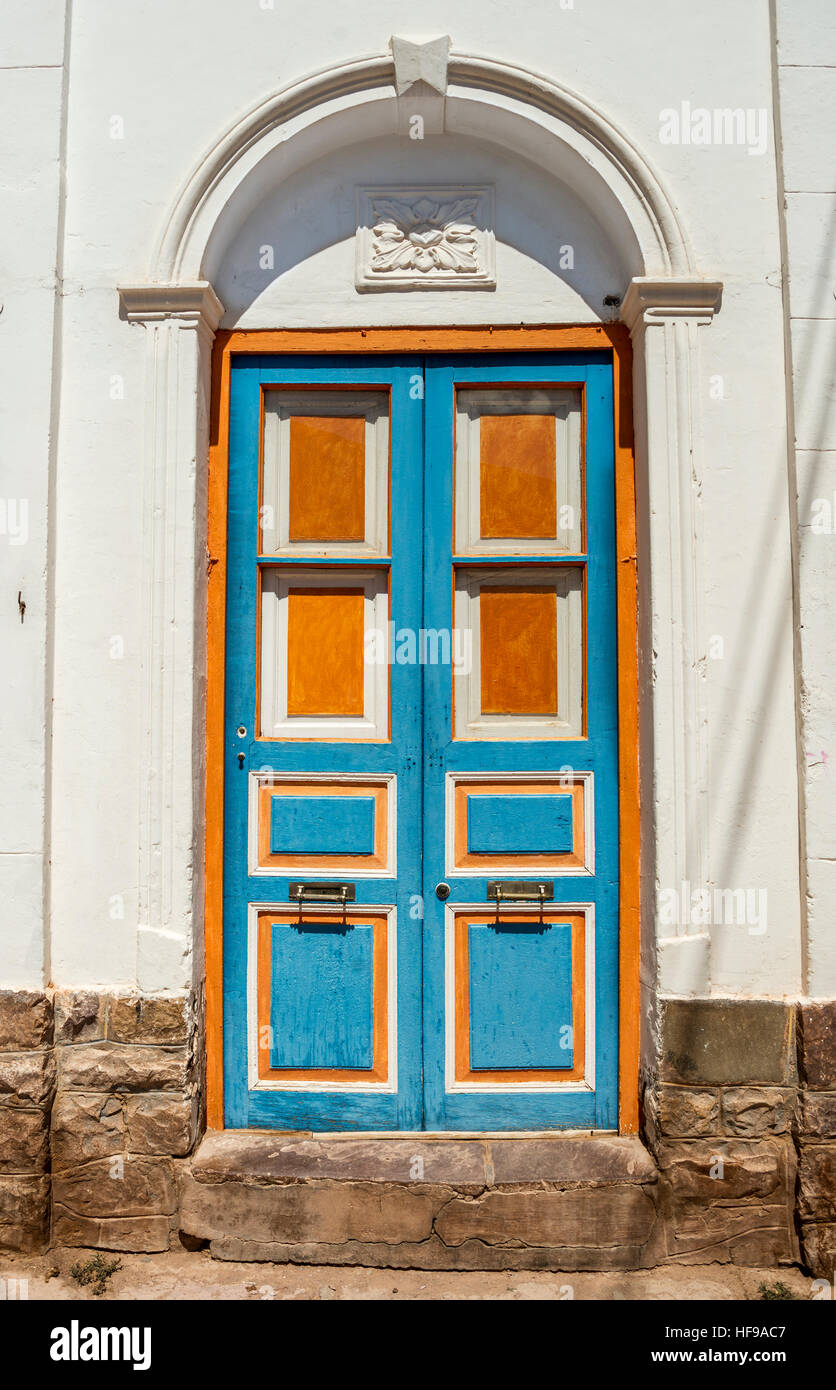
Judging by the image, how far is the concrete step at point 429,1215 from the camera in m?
3.01

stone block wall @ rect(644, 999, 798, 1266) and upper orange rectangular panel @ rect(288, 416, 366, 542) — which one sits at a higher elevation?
upper orange rectangular panel @ rect(288, 416, 366, 542)

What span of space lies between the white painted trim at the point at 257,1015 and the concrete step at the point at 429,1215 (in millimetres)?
292

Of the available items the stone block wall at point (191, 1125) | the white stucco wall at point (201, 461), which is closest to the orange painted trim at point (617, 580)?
the white stucco wall at point (201, 461)

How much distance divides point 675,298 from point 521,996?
258 cm

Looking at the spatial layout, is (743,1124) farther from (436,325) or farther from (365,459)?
(436,325)

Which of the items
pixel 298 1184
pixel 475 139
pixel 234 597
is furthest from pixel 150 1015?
pixel 475 139

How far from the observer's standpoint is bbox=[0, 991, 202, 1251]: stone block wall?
3.07 metres

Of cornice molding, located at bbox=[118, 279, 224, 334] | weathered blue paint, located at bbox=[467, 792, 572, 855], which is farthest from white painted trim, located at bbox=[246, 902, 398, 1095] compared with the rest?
cornice molding, located at bbox=[118, 279, 224, 334]

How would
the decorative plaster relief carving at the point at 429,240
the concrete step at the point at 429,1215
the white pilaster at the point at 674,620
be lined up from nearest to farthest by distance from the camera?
the concrete step at the point at 429,1215
the white pilaster at the point at 674,620
the decorative plaster relief carving at the point at 429,240

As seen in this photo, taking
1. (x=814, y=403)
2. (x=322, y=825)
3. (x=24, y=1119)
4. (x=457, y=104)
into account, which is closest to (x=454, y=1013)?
(x=322, y=825)

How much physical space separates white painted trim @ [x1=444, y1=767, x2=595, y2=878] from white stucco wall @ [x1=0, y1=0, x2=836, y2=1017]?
A: 0.73 feet

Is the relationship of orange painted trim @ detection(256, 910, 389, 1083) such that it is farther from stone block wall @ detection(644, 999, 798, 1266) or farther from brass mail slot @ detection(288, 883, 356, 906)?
stone block wall @ detection(644, 999, 798, 1266)

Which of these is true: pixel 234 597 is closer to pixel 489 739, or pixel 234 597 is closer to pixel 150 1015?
pixel 489 739

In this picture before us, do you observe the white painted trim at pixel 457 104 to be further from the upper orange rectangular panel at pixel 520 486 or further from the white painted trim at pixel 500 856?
the white painted trim at pixel 500 856
